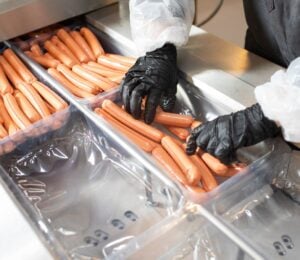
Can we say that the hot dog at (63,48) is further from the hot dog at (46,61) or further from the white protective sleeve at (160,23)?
the white protective sleeve at (160,23)

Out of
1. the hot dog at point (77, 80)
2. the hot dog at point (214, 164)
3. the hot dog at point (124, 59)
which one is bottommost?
the hot dog at point (214, 164)

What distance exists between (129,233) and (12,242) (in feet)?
0.78

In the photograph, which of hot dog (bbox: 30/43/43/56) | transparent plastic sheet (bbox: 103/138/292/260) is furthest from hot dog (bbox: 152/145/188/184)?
hot dog (bbox: 30/43/43/56)

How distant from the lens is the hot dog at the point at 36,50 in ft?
4.63

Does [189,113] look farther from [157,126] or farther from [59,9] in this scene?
[59,9]

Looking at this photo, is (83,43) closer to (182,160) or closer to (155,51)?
(155,51)

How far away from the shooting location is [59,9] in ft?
Answer: 4.75

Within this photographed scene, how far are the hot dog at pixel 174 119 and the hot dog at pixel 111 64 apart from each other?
0.25 m

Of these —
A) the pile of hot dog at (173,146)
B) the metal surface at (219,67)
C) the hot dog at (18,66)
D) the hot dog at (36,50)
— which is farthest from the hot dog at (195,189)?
the hot dog at (36,50)

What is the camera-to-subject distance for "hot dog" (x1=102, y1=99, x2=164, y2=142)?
3.47 feet

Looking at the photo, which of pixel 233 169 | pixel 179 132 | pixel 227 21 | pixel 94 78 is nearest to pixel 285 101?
pixel 233 169

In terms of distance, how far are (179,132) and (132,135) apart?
0.13 m

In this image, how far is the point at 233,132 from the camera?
3.22 ft

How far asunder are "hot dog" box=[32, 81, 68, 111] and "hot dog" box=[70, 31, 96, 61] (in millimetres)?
221
